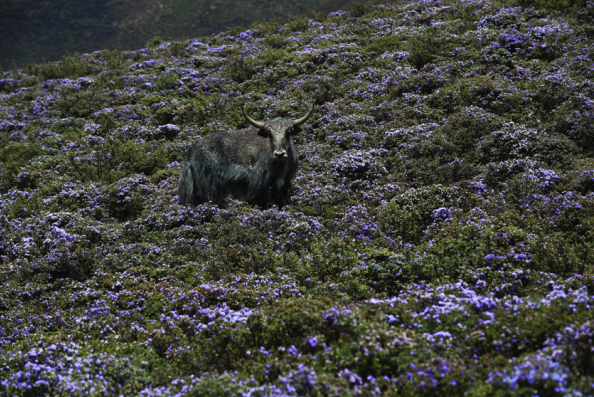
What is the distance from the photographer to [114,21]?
78.4m

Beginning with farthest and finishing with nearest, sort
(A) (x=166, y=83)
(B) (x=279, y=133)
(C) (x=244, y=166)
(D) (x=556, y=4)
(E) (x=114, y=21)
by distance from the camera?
(E) (x=114, y=21)
(A) (x=166, y=83)
(D) (x=556, y=4)
(C) (x=244, y=166)
(B) (x=279, y=133)

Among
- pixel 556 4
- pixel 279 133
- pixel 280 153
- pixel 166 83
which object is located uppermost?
pixel 556 4

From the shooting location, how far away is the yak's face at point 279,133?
997cm

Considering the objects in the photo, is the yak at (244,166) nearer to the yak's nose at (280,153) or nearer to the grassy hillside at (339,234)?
the grassy hillside at (339,234)

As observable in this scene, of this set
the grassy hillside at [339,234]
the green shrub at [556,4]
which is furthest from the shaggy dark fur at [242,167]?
the green shrub at [556,4]

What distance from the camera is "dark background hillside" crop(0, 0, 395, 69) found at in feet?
219

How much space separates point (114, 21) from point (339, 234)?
8765cm

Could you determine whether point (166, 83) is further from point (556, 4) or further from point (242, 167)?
point (556, 4)

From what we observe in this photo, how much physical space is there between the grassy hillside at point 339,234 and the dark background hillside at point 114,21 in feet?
174

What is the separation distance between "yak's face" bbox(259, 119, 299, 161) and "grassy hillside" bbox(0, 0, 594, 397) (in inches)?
56.7

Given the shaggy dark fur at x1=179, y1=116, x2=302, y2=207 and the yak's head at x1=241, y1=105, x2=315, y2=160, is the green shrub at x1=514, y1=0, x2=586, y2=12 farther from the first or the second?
the shaggy dark fur at x1=179, y1=116, x2=302, y2=207

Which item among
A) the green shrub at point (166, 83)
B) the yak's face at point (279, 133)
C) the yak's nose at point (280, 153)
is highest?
the green shrub at point (166, 83)

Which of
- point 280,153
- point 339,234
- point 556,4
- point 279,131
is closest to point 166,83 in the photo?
point 279,131

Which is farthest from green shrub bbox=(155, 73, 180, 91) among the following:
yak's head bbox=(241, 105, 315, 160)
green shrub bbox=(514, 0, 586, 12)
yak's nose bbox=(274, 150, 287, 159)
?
green shrub bbox=(514, 0, 586, 12)
